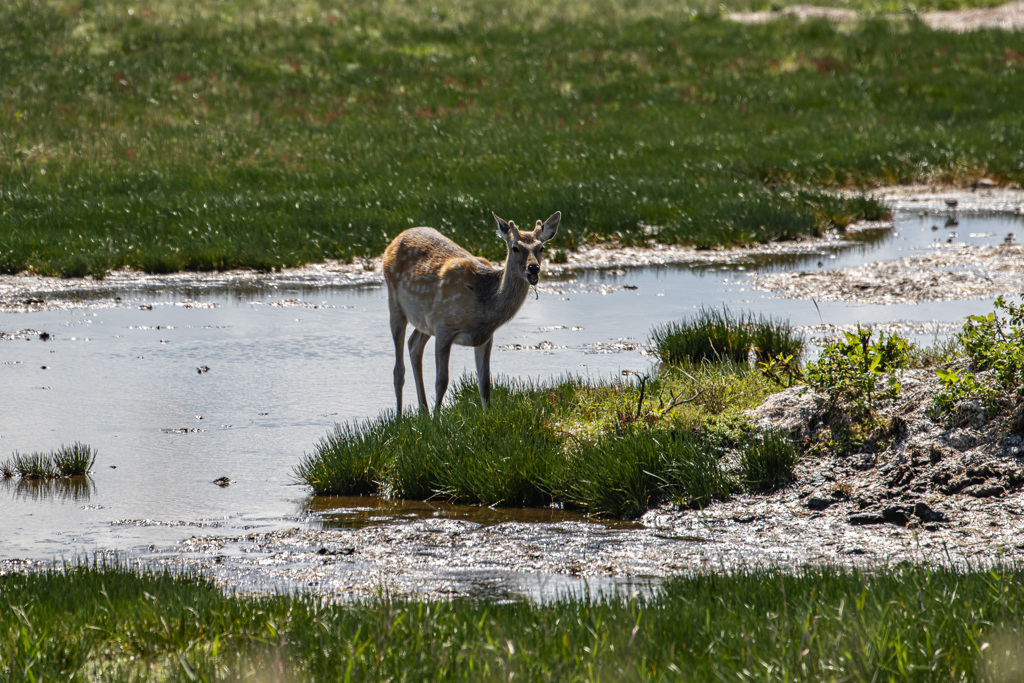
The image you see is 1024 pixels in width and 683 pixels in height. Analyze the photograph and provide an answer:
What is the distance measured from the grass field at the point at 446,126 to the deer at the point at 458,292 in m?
9.05

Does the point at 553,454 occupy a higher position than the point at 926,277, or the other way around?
the point at 553,454

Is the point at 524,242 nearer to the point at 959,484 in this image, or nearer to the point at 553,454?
the point at 553,454

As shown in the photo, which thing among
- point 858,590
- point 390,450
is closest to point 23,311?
point 390,450

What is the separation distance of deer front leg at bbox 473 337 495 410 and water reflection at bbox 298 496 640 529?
1.74 metres

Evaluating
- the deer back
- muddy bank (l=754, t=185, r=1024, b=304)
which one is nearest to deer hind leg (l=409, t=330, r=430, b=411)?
the deer back

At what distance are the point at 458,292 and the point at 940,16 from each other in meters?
51.5

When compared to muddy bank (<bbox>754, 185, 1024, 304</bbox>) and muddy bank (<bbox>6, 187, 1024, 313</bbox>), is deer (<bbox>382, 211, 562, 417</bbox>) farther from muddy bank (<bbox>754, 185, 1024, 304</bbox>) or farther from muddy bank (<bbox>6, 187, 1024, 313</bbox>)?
muddy bank (<bbox>754, 185, 1024, 304</bbox>)

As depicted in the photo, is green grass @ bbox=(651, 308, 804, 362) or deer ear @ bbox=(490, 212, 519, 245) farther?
green grass @ bbox=(651, 308, 804, 362)

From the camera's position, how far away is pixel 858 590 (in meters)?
5.58

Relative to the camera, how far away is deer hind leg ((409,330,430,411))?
1092cm

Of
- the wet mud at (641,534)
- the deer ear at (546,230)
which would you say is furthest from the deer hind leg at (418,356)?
the wet mud at (641,534)

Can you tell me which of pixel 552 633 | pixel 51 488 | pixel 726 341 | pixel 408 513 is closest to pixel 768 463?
pixel 408 513

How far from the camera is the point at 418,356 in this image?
446 inches

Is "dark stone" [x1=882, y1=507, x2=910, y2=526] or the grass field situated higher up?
the grass field
